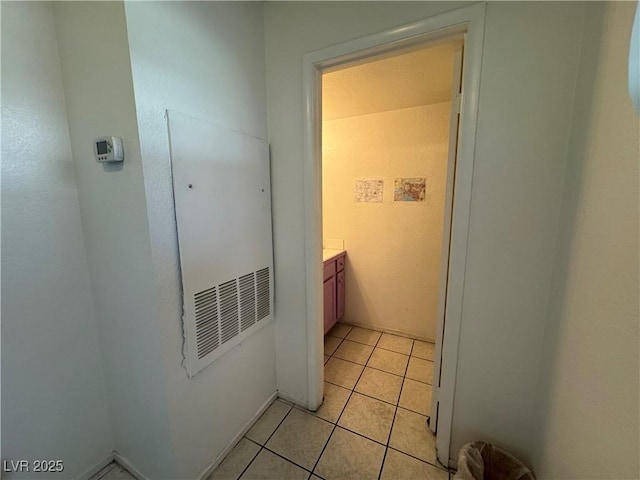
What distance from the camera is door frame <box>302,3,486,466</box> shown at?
3.27 ft

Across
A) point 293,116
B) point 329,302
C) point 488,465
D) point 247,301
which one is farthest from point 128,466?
point 293,116

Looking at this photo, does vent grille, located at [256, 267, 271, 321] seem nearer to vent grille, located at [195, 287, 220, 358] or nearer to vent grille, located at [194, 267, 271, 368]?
vent grille, located at [194, 267, 271, 368]

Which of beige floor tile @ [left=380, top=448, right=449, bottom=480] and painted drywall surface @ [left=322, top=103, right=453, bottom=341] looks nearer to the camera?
beige floor tile @ [left=380, top=448, right=449, bottom=480]

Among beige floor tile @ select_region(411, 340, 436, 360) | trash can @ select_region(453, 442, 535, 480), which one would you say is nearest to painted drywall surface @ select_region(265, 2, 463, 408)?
trash can @ select_region(453, 442, 535, 480)

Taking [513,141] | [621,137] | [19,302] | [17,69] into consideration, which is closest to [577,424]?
[621,137]

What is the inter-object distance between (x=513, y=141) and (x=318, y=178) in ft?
2.95

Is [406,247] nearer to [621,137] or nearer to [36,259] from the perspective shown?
[621,137]

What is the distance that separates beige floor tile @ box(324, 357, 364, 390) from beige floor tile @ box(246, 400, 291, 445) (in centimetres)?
41

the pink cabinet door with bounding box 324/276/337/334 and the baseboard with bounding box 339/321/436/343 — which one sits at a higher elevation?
the pink cabinet door with bounding box 324/276/337/334

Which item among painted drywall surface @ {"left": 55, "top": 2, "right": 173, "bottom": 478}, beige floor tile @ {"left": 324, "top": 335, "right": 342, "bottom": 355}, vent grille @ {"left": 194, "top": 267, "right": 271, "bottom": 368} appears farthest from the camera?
beige floor tile @ {"left": 324, "top": 335, "right": 342, "bottom": 355}

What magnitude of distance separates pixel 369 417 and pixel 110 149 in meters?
1.95

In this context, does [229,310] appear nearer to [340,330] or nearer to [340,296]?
[340,296]

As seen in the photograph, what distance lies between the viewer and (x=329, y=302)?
235 centimetres

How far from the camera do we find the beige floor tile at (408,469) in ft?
3.95
